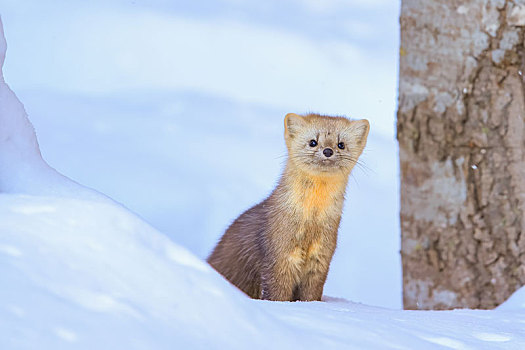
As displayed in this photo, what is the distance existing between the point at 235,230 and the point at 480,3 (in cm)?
220

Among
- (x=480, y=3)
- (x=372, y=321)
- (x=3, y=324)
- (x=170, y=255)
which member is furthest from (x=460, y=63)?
(x=3, y=324)

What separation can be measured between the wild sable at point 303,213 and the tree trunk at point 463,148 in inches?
47.6

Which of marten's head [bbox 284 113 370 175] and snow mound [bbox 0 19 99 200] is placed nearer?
snow mound [bbox 0 19 99 200]

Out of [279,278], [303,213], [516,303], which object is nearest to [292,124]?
[303,213]

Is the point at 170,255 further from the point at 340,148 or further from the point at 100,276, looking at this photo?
the point at 340,148

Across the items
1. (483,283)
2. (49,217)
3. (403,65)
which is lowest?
(483,283)

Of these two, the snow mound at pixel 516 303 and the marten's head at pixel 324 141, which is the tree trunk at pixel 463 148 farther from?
the marten's head at pixel 324 141

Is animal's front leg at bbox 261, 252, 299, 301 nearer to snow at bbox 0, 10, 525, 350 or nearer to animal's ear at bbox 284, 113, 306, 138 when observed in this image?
animal's ear at bbox 284, 113, 306, 138

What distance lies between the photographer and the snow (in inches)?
70.7

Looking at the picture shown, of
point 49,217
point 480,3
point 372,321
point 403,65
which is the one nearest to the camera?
point 49,217

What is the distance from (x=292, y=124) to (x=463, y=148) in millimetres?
1509

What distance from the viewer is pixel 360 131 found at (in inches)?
165

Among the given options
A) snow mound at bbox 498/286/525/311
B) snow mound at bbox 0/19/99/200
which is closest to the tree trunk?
snow mound at bbox 498/286/525/311

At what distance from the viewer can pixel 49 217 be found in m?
2.15
